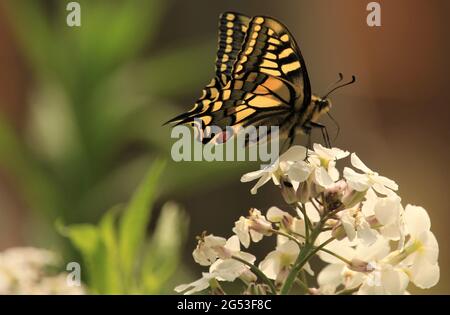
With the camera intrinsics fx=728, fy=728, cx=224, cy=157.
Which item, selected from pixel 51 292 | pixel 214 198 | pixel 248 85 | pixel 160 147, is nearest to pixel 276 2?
pixel 214 198

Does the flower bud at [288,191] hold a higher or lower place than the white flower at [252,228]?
higher

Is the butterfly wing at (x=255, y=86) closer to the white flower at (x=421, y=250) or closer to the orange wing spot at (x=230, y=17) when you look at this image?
the orange wing spot at (x=230, y=17)

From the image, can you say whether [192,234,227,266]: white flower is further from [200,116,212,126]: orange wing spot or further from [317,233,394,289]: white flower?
[200,116,212,126]: orange wing spot

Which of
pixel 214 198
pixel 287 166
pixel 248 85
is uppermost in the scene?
pixel 248 85
